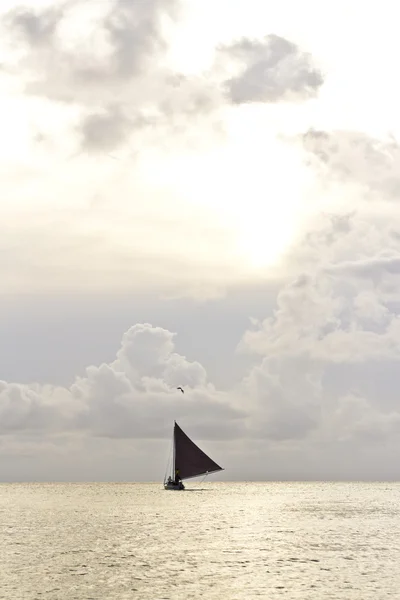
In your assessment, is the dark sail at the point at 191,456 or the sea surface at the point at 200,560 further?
the dark sail at the point at 191,456

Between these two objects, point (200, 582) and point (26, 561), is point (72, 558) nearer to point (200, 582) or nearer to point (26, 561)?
point (26, 561)

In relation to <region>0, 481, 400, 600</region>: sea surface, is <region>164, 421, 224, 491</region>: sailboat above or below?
above

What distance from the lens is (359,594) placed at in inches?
2229

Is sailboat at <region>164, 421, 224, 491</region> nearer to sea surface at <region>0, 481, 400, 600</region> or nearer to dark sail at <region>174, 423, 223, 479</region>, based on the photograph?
dark sail at <region>174, 423, 223, 479</region>

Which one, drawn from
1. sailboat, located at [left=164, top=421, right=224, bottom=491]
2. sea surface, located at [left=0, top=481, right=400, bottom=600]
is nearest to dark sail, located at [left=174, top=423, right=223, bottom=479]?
sailboat, located at [left=164, top=421, right=224, bottom=491]

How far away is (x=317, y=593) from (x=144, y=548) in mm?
33379

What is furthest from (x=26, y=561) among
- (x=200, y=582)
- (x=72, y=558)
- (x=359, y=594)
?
(x=359, y=594)

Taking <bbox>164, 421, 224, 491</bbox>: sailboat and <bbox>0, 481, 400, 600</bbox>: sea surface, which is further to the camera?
<bbox>164, 421, 224, 491</bbox>: sailboat

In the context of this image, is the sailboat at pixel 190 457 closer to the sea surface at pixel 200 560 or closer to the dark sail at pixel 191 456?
the dark sail at pixel 191 456

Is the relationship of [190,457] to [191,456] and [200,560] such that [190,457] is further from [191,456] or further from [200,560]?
[200,560]

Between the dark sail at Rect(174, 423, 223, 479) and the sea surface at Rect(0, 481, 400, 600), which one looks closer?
the sea surface at Rect(0, 481, 400, 600)

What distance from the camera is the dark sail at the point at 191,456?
17238 cm

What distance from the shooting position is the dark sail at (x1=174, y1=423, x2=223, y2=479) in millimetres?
172375

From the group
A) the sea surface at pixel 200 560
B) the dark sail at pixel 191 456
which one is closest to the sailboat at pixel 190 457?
the dark sail at pixel 191 456
